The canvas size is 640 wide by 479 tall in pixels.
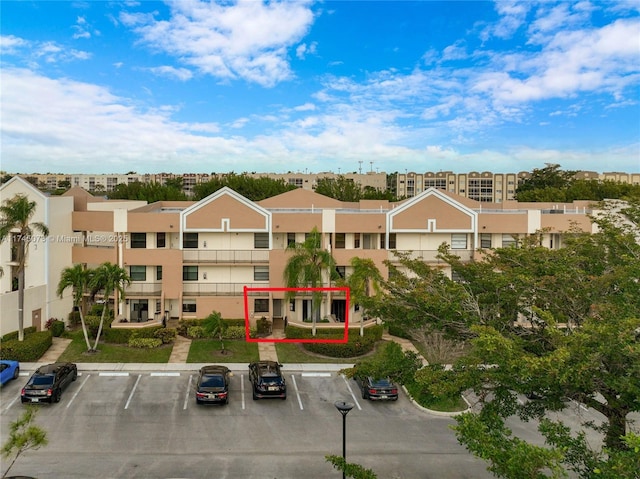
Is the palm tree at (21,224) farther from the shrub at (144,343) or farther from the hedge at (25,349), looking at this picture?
the shrub at (144,343)

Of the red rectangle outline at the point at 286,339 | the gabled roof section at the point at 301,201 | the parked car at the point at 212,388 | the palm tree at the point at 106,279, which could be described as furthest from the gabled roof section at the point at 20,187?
the gabled roof section at the point at 301,201

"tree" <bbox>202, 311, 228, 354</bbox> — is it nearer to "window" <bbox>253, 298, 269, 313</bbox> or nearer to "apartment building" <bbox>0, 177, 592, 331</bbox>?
"apartment building" <bbox>0, 177, 592, 331</bbox>

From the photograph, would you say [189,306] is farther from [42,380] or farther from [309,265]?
[42,380]

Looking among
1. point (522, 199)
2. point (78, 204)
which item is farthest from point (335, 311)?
point (522, 199)

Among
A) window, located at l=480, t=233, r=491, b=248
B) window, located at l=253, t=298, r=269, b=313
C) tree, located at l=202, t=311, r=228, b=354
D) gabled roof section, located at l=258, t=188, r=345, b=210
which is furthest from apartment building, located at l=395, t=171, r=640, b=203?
tree, located at l=202, t=311, r=228, b=354

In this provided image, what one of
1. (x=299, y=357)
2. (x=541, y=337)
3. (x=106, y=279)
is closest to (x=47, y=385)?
(x=106, y=279)

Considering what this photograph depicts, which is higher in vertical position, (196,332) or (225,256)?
(225,256)
